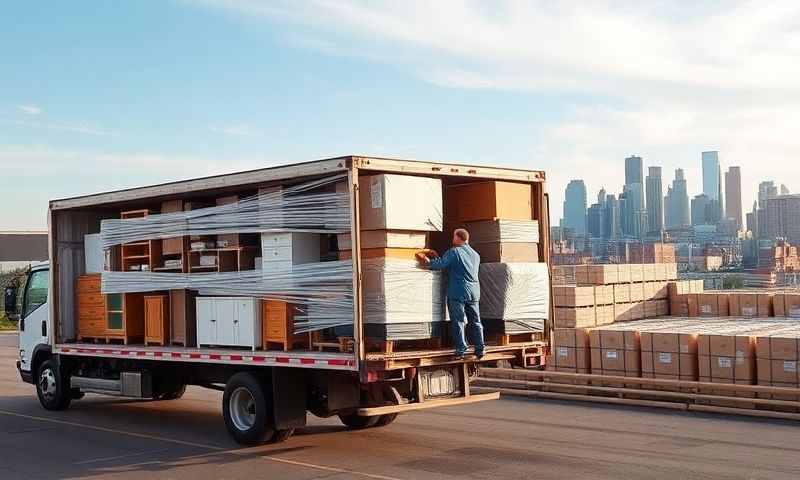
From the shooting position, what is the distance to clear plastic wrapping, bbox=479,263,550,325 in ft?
35.6

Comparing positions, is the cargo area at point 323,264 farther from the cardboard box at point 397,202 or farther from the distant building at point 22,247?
the distant building at point 22,247

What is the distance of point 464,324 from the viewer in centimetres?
1030

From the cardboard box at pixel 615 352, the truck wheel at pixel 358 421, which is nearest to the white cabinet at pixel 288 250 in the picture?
the truck wheel at pixel 358 421

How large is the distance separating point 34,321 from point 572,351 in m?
9.14

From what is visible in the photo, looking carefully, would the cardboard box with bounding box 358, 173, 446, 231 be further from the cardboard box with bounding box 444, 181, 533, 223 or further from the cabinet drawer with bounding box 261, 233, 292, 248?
the cabinet drawer with bounding box 261, 233, 292, 248

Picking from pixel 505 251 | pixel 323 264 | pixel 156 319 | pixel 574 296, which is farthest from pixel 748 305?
pixel 156 319

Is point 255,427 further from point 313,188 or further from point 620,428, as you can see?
point 620,428

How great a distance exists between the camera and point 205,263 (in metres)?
12.1

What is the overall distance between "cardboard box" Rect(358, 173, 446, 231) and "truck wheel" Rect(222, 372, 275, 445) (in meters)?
2.48

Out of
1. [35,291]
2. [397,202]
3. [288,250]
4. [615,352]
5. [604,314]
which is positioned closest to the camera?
[397,202]

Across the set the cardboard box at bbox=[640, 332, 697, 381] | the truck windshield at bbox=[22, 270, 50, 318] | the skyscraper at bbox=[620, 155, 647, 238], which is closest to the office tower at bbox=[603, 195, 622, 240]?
the skyscraper at bbox=[620, 155, 647, 238]

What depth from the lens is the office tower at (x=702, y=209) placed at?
75.2 m

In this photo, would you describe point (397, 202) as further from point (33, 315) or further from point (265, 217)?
point (33, 315)

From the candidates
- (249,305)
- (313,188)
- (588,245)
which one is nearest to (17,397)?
(249,305)
